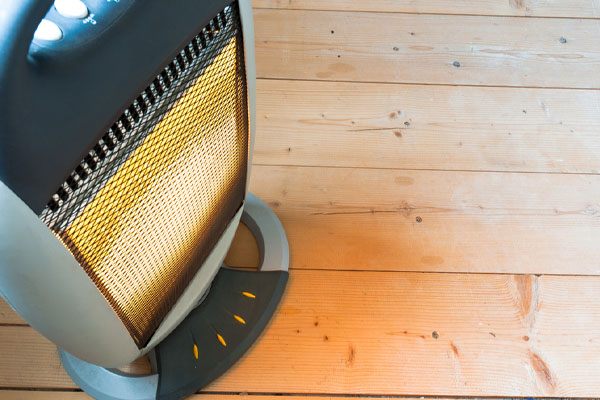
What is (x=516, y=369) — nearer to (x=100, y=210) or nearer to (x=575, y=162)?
(x=575, y=162)

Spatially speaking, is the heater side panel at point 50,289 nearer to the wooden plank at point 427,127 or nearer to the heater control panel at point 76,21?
the heater control panel at point 76,21

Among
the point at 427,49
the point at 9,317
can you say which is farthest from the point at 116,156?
the point at 427,49

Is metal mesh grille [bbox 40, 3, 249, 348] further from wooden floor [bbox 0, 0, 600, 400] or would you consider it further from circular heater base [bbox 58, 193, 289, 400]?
wooden floor [bbox 0, 0, 600, 400]

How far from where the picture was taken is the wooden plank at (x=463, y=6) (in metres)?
1.41

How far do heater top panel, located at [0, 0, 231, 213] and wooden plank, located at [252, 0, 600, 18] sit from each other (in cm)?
104

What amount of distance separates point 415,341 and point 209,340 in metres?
0.36

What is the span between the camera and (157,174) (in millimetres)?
518

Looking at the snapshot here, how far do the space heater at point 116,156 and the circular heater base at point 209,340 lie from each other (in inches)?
5.7

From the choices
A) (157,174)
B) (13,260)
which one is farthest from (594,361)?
(13,260)

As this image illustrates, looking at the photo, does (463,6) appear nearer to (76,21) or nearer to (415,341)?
(415,341)

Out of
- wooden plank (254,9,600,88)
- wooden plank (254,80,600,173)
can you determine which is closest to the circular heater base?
wooden plank (254,80,600,173)

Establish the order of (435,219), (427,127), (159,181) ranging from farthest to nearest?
1. (427,127)
2. (435,219)
3. (159,181)

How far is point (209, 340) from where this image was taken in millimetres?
917

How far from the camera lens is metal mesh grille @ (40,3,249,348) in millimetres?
436
